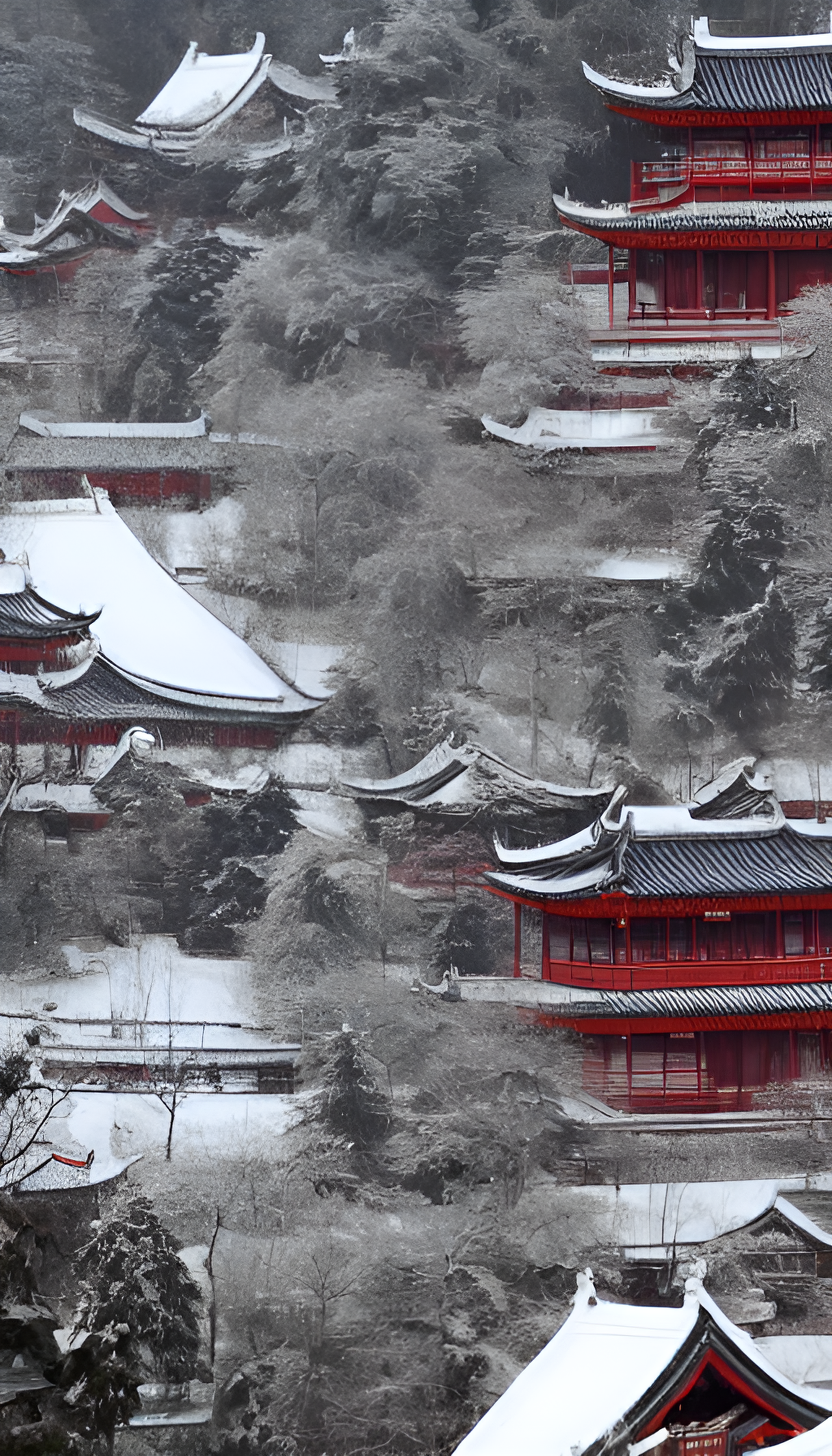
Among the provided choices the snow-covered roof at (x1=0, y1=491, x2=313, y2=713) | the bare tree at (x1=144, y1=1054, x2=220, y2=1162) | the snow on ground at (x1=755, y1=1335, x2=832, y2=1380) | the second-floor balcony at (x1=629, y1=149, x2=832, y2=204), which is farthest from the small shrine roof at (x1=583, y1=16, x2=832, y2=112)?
the snow on ground at (x1=755, y1=1335, x2=832, y2=1380)

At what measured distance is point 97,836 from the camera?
904 inches

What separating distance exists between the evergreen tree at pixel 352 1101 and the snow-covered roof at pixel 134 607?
14.2 feet

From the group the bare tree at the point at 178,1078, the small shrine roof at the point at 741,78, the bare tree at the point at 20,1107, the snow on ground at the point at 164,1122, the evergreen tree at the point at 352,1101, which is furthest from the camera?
the small shrine roof at the point at 741,78

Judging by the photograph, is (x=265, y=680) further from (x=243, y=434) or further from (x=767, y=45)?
(x=767, y=45)

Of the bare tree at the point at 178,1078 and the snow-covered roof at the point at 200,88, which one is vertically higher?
the snow-covered roof at the point at 200,88

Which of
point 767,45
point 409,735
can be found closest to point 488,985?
point 409,735

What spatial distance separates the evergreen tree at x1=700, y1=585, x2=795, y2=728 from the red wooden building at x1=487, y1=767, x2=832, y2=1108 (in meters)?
2.46

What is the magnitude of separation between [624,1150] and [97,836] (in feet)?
22.0

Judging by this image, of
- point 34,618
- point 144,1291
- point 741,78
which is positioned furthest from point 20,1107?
point 741,78

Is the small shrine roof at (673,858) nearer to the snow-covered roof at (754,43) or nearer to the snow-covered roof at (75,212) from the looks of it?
the snow-covered roof at (754,43)

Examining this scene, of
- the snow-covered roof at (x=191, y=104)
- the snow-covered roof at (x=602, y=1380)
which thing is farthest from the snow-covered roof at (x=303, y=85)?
the snow-covered roof at (x=602, y=1380)

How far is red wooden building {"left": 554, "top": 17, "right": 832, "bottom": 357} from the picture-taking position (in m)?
23.9

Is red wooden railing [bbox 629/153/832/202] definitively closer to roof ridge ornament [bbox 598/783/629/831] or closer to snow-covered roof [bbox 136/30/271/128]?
snow-covered roof [bbox 136/30/271/128]

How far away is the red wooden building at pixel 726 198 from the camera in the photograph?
78.4 ft
